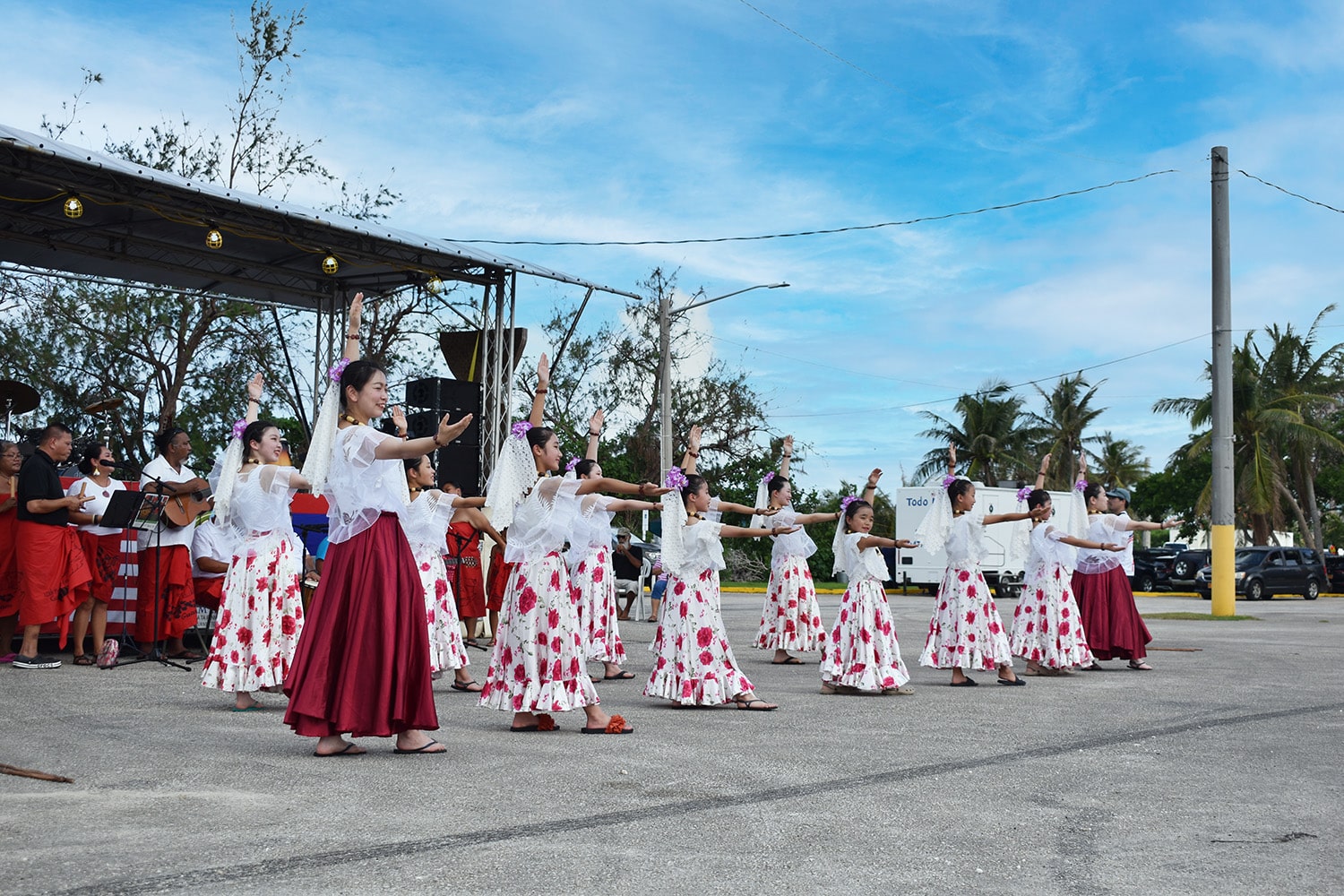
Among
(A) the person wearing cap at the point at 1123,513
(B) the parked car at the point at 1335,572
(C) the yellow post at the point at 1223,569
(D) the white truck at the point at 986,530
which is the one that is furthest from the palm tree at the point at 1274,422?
(A) the person wearing cap at the point at 1123,513

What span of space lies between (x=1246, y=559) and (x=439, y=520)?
27948mm

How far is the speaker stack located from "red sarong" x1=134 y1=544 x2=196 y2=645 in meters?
4.93

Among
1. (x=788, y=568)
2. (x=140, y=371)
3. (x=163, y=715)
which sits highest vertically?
(x=140, y=371)

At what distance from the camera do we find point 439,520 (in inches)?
402

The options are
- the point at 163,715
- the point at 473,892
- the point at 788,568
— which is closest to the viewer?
the point at 473,892

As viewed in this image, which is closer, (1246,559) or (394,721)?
(394,721)

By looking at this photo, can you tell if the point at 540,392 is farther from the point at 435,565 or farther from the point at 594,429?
the point at 435,565

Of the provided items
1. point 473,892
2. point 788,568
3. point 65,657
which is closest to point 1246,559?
point 788,568

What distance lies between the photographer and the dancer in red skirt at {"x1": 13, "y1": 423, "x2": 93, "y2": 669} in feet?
34.0

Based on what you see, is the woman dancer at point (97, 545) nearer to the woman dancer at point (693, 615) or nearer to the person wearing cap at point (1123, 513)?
the woman dancer at point (693, 615)

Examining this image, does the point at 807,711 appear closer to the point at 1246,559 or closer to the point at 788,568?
the point at 788,568

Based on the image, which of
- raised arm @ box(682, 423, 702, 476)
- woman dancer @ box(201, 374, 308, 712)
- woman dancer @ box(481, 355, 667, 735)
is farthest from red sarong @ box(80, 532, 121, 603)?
raised arm @ box(682, 423, 702, 476)

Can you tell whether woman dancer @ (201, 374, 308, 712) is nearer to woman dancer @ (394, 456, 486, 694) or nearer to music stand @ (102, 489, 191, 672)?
woman dancer @ (394, 456, 486, 694)

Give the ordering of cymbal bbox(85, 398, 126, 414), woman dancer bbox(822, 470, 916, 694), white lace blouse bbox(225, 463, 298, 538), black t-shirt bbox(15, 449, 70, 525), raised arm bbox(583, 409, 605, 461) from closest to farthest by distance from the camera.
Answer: raised arm bbox(583, 409, 605, 461) → white lace blouse bbox(225, 463, 298, 538) → woman dancer bbox(822, 470, 916, 694) → black t-shirt bbox(15, 449, 70, 525) → cymbal bbox(85, 398, 126, 414)
